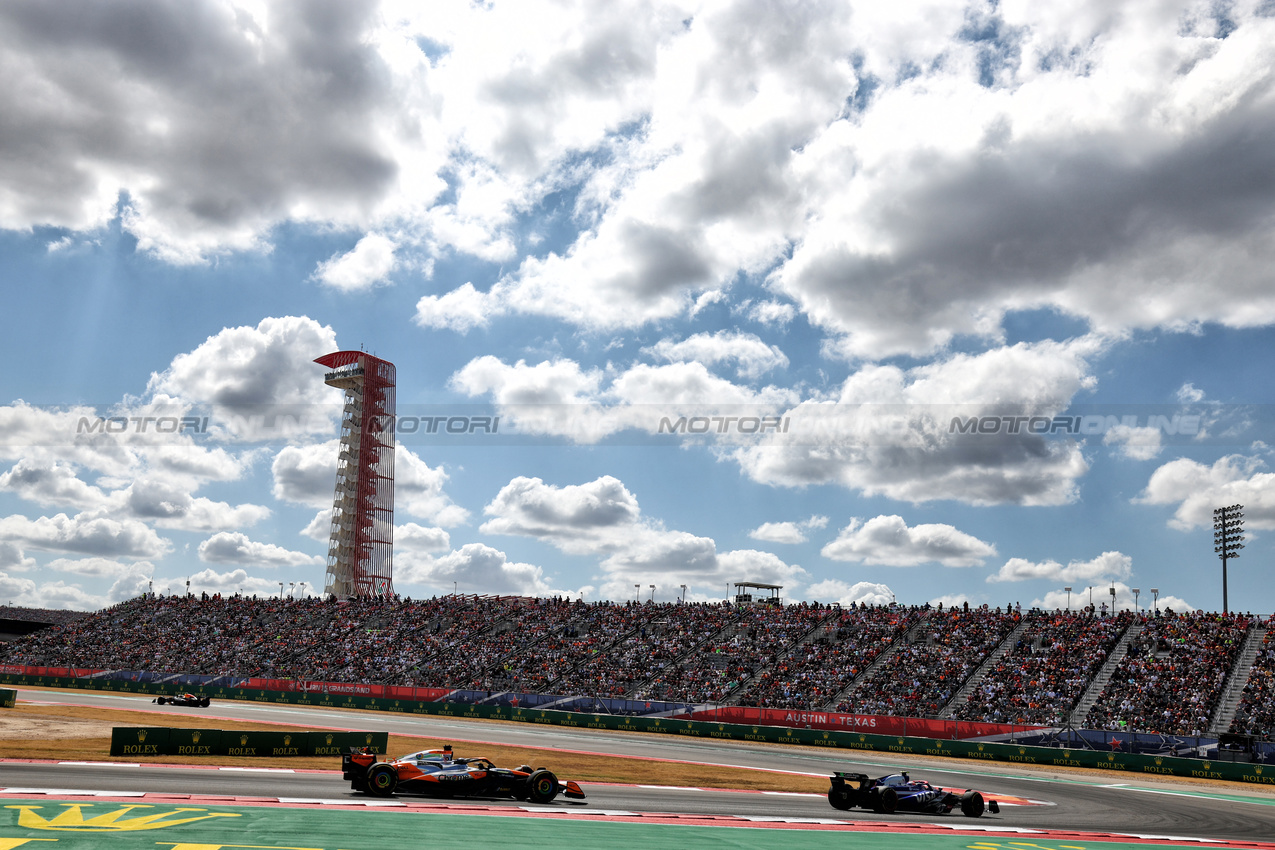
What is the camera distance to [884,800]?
2003cm

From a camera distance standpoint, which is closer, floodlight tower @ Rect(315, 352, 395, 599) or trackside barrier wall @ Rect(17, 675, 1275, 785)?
trackside barrier wall @ Rect(17, 675, 1275, 785)

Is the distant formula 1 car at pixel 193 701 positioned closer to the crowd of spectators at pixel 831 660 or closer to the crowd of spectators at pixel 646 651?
the crowd of spectators at pixel 646 651

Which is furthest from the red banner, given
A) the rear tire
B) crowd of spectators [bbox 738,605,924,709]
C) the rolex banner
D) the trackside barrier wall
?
the rolex banner

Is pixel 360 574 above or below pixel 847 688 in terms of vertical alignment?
above

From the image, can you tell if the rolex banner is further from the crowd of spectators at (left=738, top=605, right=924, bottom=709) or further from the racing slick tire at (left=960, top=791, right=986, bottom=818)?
the crowd of spectators at (left=738, top=605, right=924, bottom=709)

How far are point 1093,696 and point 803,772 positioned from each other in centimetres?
1765

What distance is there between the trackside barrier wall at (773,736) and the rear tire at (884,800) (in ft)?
59.5

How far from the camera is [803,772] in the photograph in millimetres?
30016

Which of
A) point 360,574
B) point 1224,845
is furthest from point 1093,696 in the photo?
point 360,574

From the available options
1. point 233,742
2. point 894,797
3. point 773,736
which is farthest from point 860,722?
point 233,742

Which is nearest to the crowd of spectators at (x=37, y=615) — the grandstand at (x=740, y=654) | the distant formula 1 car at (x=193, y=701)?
the grandstand at (x=740, y=654)

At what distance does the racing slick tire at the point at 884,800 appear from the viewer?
1998 cm

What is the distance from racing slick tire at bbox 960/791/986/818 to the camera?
2062 centimetres

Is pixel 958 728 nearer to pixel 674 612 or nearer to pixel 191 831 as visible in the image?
pixel 674 612
